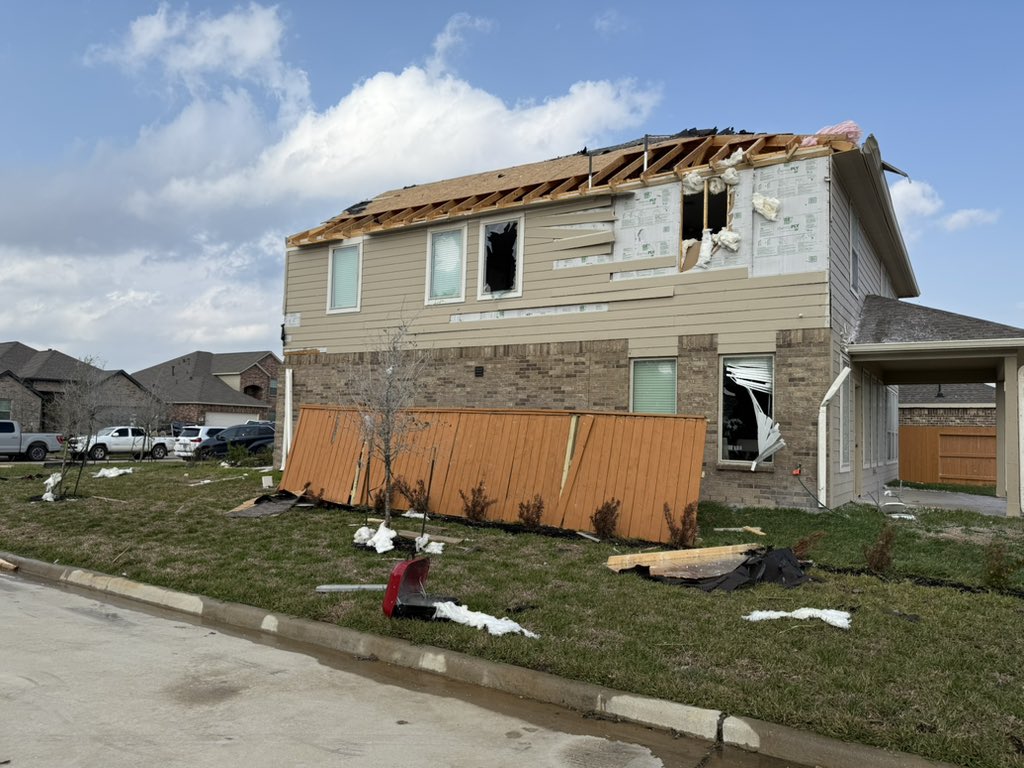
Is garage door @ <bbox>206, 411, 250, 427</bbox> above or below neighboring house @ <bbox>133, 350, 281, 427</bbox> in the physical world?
below

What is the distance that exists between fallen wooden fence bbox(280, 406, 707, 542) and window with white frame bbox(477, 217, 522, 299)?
3.78 meters

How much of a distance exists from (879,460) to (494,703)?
54.0 ft

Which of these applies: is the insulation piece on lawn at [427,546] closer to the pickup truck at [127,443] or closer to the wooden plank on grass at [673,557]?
the wooden plank on grass at [673,557]

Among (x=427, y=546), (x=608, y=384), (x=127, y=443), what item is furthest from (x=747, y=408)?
(x=127, y=443)

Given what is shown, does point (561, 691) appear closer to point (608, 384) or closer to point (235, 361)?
point (608, 384)

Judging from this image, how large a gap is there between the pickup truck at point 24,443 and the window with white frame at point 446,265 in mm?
21132

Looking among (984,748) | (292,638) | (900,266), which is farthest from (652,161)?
(984,748)

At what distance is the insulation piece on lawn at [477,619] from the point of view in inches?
222

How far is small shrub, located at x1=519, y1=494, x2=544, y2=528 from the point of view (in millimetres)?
10781

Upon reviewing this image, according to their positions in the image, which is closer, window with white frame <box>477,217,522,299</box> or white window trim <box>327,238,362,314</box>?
window with white frame <box>477,217,522,299</box>

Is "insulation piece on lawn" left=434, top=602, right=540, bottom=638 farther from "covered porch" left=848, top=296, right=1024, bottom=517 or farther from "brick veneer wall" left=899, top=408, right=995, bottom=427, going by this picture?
"brick veneer wall" left=899, top=408, right=995, bottom=427

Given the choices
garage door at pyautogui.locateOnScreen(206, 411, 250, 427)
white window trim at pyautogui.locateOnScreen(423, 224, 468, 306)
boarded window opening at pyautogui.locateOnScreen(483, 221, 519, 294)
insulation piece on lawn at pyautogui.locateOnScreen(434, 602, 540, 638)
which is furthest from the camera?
garage door at pyautogui.locateOnScreen(206, 411, 250, 427)

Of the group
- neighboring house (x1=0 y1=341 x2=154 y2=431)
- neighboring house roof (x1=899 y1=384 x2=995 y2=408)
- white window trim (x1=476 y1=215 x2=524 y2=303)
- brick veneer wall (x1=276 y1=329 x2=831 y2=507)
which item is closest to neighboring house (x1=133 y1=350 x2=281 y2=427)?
neighboring house (x1=0 y1=341 x2=154 y2=431)

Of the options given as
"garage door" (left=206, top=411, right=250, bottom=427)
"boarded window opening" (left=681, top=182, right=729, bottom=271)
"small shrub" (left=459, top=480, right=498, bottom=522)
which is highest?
"boarded window opening" (left=681, top=182, right=729, bottom=271)
